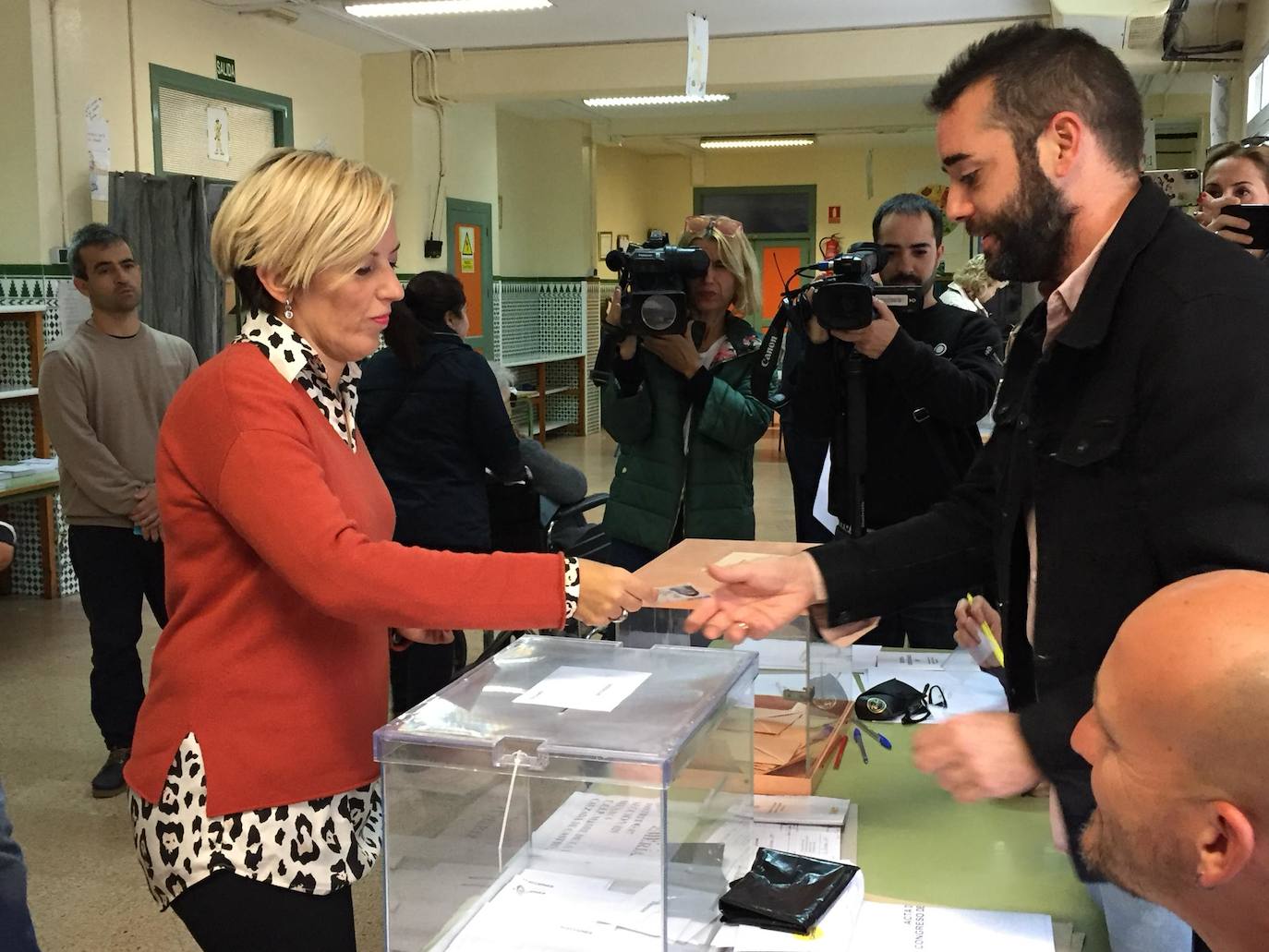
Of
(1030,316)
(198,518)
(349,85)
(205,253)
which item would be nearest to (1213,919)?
(1030,316)

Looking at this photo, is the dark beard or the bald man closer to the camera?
the bald man

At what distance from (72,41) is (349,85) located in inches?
109

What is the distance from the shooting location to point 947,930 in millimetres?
1420

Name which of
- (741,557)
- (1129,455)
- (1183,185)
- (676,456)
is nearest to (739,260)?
(676,456)

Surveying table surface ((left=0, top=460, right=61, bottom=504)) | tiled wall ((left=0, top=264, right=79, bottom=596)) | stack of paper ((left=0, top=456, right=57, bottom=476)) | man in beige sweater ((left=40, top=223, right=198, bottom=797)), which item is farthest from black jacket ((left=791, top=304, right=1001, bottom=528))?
tiled wall ((left=0, top=264, right=79, bottom=596))

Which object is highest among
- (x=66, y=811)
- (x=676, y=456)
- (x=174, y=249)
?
(x=174, y=249)

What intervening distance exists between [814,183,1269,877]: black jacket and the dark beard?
9cm

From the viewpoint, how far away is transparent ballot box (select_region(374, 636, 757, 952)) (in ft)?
4.00

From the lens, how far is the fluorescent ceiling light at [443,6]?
23.2 ft

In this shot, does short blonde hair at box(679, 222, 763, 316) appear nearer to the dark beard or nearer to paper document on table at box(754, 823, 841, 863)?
the dark beard

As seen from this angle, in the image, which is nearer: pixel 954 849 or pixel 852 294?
pixel 954 849

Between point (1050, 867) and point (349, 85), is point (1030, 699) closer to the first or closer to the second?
point (1050, 867)

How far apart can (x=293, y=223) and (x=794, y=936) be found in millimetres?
1061

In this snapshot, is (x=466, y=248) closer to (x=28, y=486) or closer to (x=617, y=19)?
(x=617, y=19)
